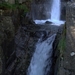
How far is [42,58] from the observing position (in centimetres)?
876

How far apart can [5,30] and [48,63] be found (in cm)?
184

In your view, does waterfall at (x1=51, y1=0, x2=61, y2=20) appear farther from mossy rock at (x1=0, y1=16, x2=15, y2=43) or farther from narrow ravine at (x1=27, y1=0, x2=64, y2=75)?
mossy rock at (x1=0, y1=16, x2=15, y2=43)

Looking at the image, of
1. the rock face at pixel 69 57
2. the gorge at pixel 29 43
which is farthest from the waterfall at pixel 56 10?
the rock face at pixel 69 57

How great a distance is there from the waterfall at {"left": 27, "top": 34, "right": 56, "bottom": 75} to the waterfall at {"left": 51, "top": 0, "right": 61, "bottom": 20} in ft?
16.3

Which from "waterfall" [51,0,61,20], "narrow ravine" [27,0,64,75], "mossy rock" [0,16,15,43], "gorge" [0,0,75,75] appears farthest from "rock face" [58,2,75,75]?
"waterfall" [51,0,61,20]

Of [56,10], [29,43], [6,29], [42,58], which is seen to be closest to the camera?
[6,29]

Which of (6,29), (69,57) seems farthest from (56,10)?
(69,57)

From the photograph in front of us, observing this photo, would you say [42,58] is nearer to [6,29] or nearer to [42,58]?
[42,58]

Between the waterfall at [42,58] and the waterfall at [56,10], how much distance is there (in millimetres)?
4973

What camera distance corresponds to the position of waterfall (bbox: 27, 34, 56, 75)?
27.7 ft

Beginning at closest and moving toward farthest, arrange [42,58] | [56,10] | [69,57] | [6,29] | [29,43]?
1. [69,57]
2. [6,29]
3. [42,58]
4. [29,43]
5. [56,10]

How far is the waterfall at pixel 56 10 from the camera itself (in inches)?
563

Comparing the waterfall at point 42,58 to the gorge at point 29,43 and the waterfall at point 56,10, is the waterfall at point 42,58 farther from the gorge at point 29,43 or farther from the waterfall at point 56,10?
the waterfall at point 56,10

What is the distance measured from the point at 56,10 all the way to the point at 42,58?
21.0 feet
